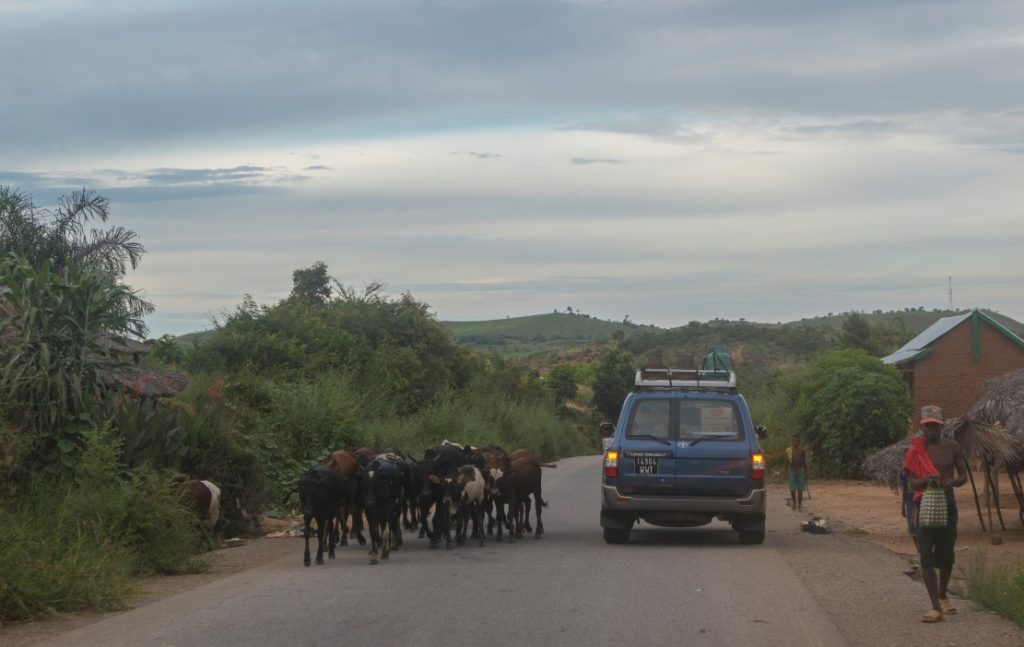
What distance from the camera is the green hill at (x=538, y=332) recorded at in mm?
155625

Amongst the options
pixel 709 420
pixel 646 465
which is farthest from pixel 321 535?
pixel 709 420

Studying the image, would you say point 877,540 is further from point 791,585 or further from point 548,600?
point 548,600

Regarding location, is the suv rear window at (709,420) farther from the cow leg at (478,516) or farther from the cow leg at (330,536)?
the cow leg at (330,536)

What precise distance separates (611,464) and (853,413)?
20981 millimetres

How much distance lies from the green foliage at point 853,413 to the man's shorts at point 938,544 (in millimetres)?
24915

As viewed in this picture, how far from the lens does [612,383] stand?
7988 cm

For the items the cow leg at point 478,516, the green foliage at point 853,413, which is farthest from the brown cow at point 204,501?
the green foliage at point 853,413

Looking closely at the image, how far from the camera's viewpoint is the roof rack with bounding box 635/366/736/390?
1731 cm

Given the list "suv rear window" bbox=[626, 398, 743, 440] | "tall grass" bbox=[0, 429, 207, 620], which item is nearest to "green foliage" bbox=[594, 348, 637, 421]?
"suv rear window" bbox=[626, 398, 743, 440]

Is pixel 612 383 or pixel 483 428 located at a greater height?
pixel 612 383

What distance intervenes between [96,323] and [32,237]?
18.4 meters

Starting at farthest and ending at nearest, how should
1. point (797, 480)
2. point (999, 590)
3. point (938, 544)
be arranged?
point (797, 480), point (999, 590), point (938, 544)

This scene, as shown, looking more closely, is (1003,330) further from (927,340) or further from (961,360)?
(927,340)

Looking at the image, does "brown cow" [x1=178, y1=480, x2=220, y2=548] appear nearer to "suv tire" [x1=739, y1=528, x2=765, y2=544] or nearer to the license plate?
the license plate
